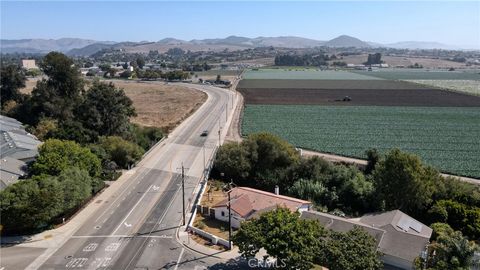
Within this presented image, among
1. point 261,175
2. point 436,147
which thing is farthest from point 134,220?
point 436,147

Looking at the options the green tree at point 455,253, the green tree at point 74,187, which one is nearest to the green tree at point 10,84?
the green tree at point 74,187

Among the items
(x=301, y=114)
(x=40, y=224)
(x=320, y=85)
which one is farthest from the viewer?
(x=320, y=85)

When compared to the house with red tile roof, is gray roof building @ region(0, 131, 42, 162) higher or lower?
higher

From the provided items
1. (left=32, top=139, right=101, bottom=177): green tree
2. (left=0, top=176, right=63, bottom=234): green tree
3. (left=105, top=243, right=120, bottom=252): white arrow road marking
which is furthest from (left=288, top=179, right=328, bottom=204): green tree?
(left=0, top=176, right=63, bottom=234): green tree

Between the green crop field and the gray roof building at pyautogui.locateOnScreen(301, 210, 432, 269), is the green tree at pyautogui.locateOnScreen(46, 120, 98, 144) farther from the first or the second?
the gray roof building at pyautogui.locateOnScreen(301, 210, 432, 269)

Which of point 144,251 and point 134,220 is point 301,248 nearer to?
point 144,251

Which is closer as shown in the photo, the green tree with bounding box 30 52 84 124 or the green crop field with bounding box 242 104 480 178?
the green crop field with bounding box 242 104 480 178

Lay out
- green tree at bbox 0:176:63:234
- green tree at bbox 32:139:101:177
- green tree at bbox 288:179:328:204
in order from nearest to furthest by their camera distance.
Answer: green tree at bbox 0:176:63:234 → green tree at bbox 32:139:101:177 → green tree at bbox 288:179:328:204
